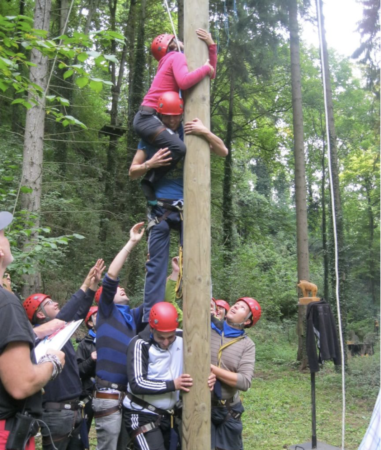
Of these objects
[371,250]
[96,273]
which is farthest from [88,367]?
[371,250]

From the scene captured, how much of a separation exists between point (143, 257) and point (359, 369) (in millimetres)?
6363

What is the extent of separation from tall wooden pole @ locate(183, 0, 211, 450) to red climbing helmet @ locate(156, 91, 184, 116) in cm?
19

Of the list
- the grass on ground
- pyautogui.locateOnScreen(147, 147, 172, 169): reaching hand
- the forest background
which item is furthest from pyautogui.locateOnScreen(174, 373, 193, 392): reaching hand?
the grass on ground

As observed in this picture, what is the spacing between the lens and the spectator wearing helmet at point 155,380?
3.35 meters

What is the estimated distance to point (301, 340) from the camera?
13.0 metres

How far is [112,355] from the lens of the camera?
158 inches

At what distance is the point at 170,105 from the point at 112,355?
201 centimetres

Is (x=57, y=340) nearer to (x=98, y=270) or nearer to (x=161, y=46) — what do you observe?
(x=98, y=270)

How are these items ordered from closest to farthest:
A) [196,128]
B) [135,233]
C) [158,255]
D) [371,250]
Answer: [196,128]
[158,255]
[135,233]
[371,250]

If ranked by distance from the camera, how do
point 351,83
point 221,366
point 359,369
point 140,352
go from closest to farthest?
point 140,352
point 221,366
point 359,369
point 351,83

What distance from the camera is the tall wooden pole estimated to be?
2.98 meters

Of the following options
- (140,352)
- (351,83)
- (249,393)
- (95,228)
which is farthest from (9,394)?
(351,83)

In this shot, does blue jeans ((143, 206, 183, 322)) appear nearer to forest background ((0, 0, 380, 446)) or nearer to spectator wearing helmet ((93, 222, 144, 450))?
spectator wearing helmet ((93, 222, 144, 450))

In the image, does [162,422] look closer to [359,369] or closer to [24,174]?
[24,174]
